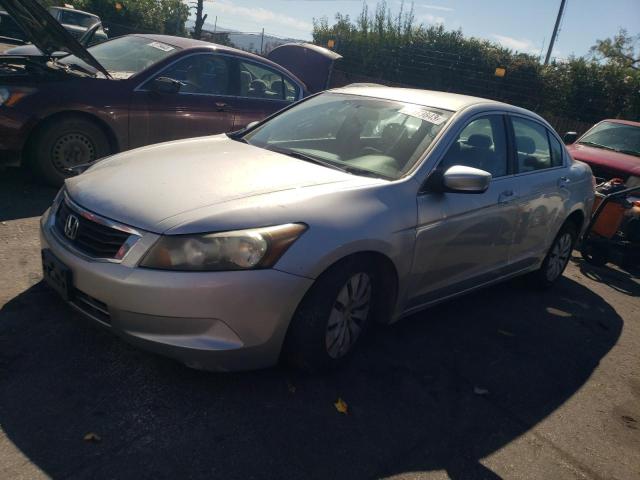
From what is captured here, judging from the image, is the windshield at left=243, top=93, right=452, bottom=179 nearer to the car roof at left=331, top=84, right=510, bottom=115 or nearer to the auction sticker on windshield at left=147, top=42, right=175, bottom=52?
the car roof at left=331, top=84, right=510, bottom=115

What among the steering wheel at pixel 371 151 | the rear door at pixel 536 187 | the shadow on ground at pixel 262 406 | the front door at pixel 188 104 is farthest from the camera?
the front door at pixel 188 104

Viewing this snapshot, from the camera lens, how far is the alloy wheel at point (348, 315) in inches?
122

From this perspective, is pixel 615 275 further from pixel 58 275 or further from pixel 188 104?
pixel 58 275

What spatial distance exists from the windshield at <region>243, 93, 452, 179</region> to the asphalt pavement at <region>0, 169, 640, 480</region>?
120cm

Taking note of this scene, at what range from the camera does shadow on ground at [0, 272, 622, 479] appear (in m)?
2.46

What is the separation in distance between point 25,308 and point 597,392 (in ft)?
11.8

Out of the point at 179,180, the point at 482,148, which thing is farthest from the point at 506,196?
the point at 179,180

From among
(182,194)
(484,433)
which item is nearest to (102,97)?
(182,194)

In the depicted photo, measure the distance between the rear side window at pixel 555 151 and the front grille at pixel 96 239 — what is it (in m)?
3.78

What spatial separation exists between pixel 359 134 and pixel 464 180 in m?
0.84

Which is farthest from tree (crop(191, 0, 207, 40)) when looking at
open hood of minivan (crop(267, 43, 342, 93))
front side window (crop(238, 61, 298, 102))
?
front side window (crop(238, 61, 298, 102))

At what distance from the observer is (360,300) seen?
3.26 metres

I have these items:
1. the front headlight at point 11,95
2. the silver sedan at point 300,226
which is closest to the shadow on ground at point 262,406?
the silver sedan at point 300,226

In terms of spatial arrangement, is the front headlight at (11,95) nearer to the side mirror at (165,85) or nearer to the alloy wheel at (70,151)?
the alloy wheel at (70,151)
